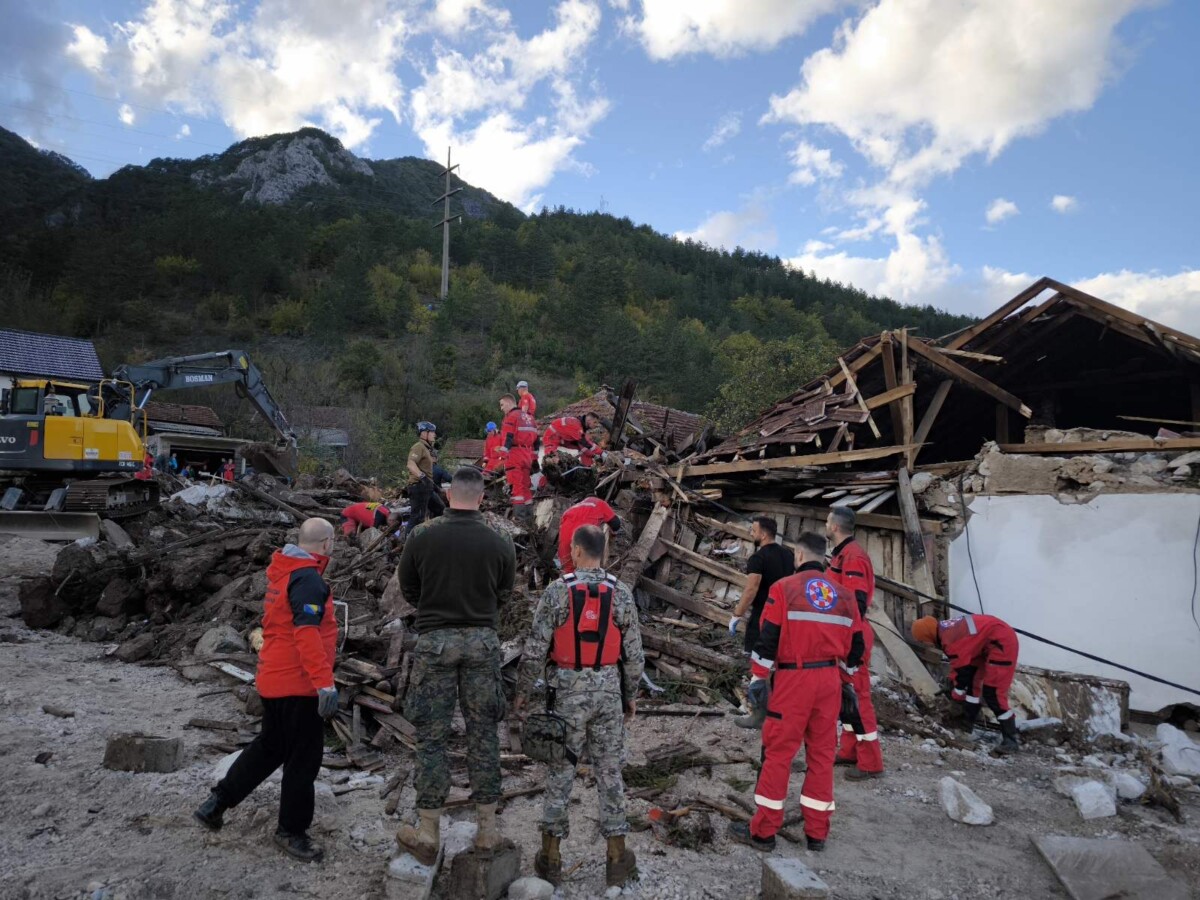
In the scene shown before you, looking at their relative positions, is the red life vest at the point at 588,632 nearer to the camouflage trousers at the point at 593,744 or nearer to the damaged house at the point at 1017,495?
the camouflage trousers at the point at 593,744

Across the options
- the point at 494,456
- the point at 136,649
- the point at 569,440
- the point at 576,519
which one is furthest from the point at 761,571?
the point at 494,456

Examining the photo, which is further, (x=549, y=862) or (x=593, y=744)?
(x=593, y=744)

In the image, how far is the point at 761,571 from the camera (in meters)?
5.77

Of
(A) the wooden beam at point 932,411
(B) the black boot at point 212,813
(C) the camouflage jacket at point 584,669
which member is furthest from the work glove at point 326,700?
(A) the wooden beam at point 932,411

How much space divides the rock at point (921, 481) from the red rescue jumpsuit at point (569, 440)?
4.96 meters

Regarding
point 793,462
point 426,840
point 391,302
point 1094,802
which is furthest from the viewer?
point 391,302

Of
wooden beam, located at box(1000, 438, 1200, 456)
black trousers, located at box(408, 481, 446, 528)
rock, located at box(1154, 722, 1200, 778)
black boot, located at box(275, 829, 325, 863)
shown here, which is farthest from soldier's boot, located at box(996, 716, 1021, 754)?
black trousers, located at box(408, 481, 446, 528)

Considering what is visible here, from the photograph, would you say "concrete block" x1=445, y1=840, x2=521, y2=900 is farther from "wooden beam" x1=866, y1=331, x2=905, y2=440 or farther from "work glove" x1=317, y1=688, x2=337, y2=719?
"wooden beam" x1=866, y1=331, x2=905, y2=440

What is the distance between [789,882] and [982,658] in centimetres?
403

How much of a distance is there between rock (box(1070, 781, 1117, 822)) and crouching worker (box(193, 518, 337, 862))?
5217 millimetres

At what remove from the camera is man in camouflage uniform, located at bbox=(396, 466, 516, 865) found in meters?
3.66

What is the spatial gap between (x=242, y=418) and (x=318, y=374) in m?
4.29

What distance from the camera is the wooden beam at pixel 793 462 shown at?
8.33 metres

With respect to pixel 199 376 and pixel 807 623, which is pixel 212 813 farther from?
pixel 199 376
